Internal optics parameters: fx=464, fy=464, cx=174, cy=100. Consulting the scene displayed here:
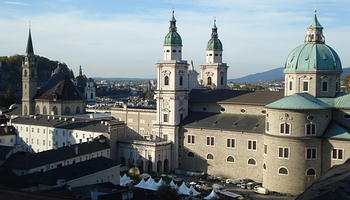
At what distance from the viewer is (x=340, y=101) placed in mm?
56406

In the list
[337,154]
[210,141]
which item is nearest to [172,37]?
[210,141]

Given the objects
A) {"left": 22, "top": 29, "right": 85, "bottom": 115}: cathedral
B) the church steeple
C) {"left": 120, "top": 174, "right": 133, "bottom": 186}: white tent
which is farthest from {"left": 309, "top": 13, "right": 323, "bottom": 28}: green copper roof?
{"left": 22, "top": 29, "right": 85, "bottom": 115}: cathedral

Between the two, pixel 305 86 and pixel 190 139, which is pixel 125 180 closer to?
pixel 190 139

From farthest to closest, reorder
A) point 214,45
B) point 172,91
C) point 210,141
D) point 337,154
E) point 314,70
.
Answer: point 214,45 < point 172,91 < point 210,141 < point 314,70 < point 337,154

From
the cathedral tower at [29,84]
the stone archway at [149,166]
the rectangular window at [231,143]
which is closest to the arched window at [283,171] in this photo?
the rectangular window at [231,143]

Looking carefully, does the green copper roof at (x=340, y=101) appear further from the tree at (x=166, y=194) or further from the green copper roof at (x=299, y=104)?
the tree at (x=166, y=194)

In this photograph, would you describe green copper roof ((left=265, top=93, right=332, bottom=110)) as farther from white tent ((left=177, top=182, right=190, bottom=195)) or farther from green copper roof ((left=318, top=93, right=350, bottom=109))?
A: white tent ((left=177, top=182, right=190, bottom=195))

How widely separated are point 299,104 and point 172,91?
1914 cm

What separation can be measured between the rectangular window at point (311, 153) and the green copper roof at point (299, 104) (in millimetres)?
4708

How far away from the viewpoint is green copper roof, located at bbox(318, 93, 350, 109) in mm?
55844

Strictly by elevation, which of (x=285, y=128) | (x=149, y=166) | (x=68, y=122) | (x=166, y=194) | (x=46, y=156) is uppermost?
(x=285, y=128)

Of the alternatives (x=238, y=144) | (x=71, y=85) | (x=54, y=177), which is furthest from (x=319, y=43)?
(x=71, y=85)

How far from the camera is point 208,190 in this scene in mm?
53938

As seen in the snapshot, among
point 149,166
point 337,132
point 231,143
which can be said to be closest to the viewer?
point 337,132
